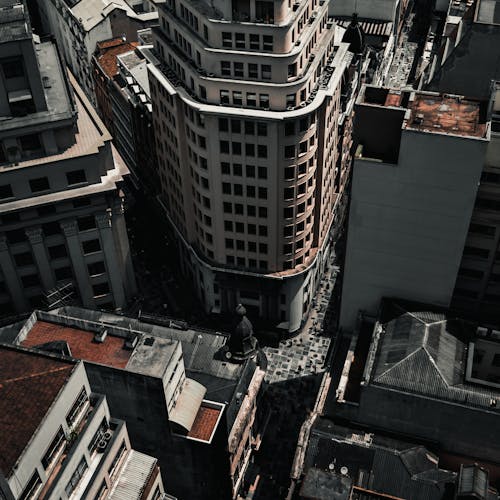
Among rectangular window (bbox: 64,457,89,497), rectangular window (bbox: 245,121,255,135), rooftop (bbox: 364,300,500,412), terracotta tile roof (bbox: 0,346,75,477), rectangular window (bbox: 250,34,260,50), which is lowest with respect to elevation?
rooftop (bbox: 364,300,500,412)

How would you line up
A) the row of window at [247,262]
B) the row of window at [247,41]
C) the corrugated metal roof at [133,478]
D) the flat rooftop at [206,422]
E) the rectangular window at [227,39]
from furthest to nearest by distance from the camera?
the row of window at [247,262], the rectangular window at [227,39], the row of window at [247,41], the flat rooftop at [206,422], the corrugated metal roof at [133,478]

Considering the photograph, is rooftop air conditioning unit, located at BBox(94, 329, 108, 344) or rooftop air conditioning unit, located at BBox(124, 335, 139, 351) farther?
rooftop air conditioning unit, located at BBox(94, 329, 108, 344)

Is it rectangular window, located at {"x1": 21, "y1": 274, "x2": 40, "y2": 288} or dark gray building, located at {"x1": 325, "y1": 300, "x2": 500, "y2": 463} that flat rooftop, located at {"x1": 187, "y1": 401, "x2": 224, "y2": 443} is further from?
rectangular window, located at {"x1": 21, "y1": 274, "x2": 40, "y2": 288}

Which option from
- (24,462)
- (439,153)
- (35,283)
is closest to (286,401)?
(35,283)

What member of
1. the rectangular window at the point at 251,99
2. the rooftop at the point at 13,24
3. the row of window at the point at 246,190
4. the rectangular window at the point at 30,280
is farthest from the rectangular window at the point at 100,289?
the rooftop at the point at 13,24

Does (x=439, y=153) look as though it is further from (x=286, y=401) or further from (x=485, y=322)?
(x=286, y=401)

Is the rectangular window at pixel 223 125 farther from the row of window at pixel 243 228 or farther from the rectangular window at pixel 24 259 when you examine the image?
the rectangular window at pixel 24 259

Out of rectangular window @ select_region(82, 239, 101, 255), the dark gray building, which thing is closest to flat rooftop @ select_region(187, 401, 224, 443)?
the dark gray building
